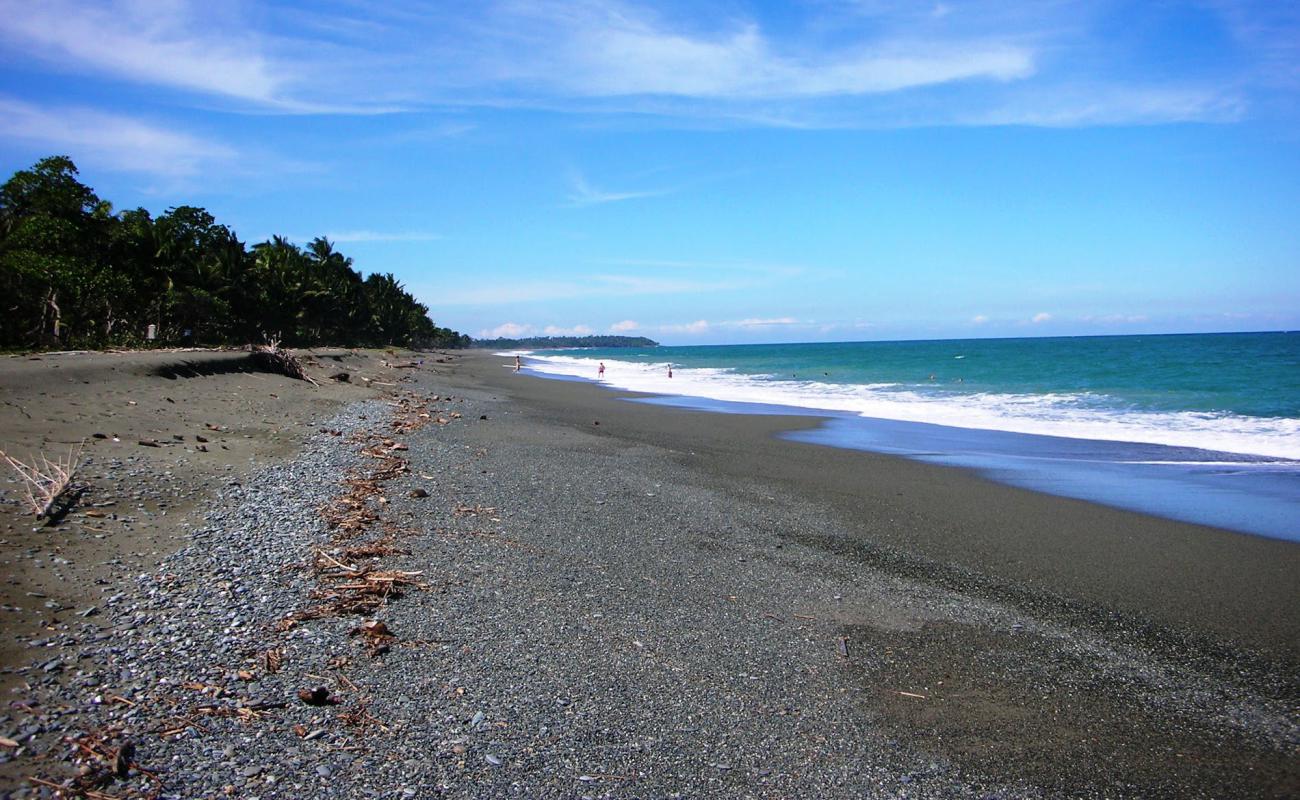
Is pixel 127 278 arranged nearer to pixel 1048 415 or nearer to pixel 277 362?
pixel 277 362

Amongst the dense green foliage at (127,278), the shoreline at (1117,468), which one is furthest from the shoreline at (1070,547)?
the dense green foliage at (127,278)

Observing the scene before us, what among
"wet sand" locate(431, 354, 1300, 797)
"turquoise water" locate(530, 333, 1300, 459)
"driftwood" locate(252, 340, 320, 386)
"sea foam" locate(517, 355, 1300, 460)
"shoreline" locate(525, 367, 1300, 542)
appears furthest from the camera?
"driftwood" locate(252, 340, 320, 386)

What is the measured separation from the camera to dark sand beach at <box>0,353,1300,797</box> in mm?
3500

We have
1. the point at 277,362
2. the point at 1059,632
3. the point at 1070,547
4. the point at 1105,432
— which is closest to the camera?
the point at 1059,632

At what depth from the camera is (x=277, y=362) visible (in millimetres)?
21719

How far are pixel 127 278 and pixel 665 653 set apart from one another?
31.7 metres

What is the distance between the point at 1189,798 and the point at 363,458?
9632mm

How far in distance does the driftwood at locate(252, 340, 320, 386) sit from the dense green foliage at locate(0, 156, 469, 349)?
6.03m

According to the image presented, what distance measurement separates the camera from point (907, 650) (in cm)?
509

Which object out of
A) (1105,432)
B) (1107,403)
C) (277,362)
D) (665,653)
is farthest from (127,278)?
(1107,403)

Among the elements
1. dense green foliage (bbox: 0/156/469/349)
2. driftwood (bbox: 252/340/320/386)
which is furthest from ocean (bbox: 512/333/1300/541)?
dense green foliage (bbox: 0/156/469/349)

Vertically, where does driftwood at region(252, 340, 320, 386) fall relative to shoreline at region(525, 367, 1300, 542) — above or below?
above

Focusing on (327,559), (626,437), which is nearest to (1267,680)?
(327,559)

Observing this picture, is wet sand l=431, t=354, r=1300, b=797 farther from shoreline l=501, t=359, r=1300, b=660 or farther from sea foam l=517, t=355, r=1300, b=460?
sea foam l=517, t=355, r=1300, b=460
